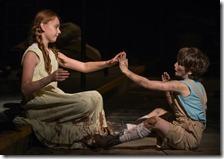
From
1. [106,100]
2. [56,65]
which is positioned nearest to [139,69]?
[106,100]

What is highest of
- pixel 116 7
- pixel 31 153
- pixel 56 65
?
pixel 116 7

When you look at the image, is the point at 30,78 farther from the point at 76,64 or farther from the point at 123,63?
the point at 123,63

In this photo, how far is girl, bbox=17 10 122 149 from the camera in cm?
531

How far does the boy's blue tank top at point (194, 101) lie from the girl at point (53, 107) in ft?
2.42

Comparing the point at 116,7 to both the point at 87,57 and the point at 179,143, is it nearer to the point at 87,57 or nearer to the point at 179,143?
the point at 87,57

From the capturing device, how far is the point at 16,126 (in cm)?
534

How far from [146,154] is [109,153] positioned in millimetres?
343

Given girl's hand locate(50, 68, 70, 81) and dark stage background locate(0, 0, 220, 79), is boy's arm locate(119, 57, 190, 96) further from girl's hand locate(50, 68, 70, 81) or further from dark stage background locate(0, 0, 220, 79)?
dark stage background locate(0, 0, 220, 79)

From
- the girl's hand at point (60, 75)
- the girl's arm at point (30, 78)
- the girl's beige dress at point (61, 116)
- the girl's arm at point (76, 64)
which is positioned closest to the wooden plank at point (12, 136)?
the girl's beige dress at point (61, 116)

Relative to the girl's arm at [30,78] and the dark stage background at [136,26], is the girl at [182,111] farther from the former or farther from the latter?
the dark stage background at [136,26]

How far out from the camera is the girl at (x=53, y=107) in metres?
5.31

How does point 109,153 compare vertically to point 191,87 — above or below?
below

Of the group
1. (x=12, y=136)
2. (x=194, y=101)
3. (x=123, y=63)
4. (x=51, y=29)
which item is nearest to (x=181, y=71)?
(x=194, y=101)

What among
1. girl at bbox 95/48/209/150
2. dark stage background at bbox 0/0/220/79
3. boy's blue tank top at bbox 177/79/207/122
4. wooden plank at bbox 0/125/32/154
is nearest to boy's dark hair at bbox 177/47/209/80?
girl at bbox 95/48/209/150
